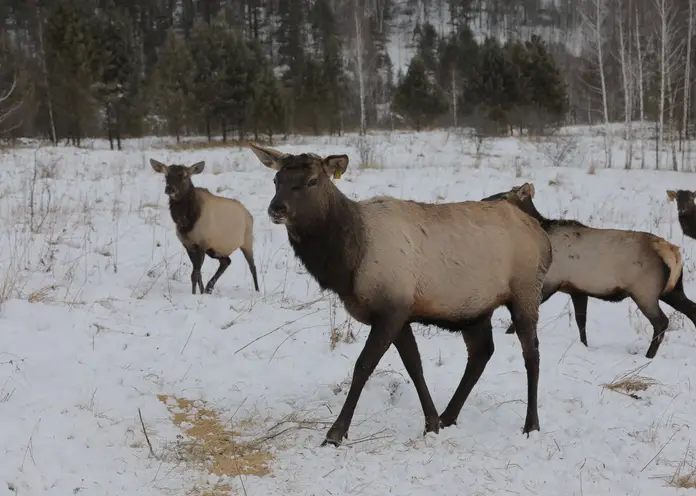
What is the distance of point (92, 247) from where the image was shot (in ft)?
34.5

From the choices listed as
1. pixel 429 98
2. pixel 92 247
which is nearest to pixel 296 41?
pixel 429 98

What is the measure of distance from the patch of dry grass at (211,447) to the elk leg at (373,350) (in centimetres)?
48

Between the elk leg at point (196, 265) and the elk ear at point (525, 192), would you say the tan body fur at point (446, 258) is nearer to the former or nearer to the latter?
the elk ear at point (525, 192)

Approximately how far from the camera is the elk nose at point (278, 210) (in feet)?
13.1

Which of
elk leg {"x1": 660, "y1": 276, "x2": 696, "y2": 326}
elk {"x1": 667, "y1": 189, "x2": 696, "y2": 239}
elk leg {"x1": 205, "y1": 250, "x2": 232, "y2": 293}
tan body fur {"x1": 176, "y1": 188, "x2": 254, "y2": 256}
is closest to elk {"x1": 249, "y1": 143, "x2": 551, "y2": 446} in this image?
elk leg {"x1": 660, "y1": 276, "x2": 696, "y2": 326}

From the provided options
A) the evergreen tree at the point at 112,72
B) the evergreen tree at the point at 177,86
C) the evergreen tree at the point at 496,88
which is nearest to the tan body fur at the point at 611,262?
the evergreen tree at the point at 112,72

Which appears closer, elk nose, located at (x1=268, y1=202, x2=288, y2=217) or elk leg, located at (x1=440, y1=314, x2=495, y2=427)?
elk nose, located at (x1=268, y1=202, x2=288, y2=217)

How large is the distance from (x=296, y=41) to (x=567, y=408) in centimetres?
5781

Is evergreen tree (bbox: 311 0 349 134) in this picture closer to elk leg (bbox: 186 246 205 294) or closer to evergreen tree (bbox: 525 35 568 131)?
evergreen tree (bbox: 525 35 568 131)

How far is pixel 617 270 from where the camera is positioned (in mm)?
7812

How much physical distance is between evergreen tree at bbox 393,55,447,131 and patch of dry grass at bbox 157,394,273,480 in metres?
43.6

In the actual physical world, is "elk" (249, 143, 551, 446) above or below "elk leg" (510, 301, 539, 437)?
above

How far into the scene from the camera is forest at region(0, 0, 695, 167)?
33594 mm

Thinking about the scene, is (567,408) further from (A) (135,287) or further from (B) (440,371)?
(A) (135,287)
